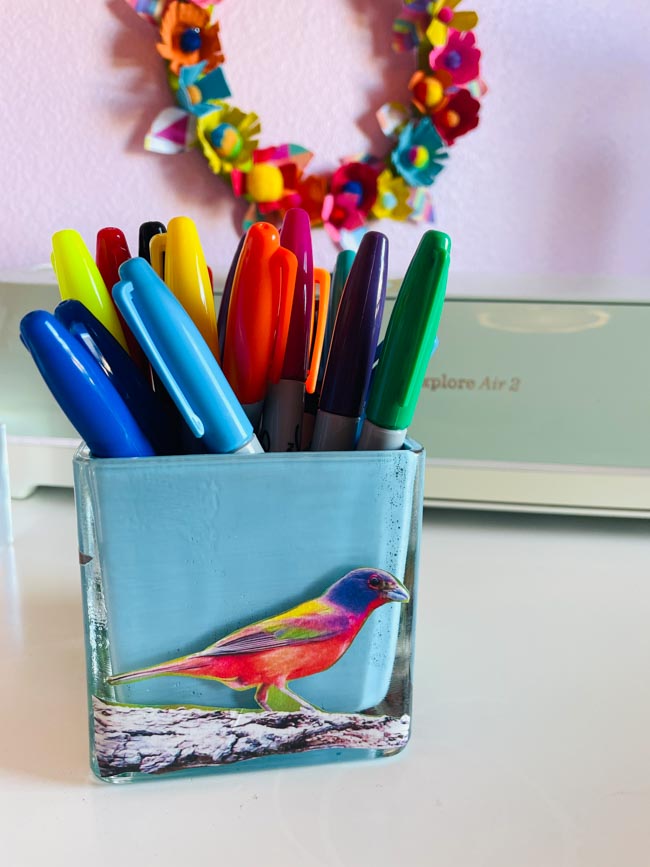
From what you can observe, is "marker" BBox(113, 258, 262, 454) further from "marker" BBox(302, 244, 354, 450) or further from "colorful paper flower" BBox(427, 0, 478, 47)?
"colorful paper flower" BBox(427, 0, 478, 47)

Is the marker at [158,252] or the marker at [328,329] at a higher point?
the marker at [158,252]

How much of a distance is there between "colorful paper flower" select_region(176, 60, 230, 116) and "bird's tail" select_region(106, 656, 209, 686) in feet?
1.85

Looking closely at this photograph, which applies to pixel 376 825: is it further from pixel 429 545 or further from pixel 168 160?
pixel 168 160

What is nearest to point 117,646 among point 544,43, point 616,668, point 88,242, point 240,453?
point 240,453

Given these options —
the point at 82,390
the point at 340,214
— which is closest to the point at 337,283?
the point at 82,390

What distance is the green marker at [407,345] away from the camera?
0.22m

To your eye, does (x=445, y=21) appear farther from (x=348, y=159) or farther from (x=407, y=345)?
(x=407, y=345)

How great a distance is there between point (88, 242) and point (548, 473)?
19.1 inches

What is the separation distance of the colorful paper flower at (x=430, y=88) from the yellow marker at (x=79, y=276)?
1.67 ft

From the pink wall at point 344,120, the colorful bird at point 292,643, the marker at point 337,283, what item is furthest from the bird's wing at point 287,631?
the pink wall at point 344,120

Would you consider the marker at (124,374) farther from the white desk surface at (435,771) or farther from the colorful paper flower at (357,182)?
the colorful paper flower at (357,182)

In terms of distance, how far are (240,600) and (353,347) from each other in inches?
3.6

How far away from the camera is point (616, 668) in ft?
1.10

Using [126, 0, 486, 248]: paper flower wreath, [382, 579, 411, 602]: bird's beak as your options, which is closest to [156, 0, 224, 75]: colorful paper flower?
[126, 0, 486, 248]: paper flower wreath
